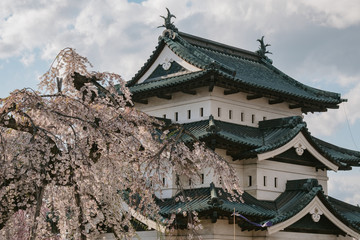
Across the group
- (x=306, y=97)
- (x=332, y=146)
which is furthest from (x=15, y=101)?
(x=332, y=146)

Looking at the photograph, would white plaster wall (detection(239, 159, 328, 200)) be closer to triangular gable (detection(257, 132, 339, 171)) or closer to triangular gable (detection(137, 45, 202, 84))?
triangular gable (detection(257, 132, 339, 171))

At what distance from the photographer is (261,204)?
63.5ft

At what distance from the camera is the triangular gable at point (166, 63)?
2109 centimetres

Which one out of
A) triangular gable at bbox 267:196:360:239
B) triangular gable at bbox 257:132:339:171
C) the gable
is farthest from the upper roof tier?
the gable

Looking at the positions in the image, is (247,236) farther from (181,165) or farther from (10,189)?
(10,189)

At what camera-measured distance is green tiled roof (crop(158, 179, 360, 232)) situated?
57.9ft

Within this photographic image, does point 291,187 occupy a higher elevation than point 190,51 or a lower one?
lower

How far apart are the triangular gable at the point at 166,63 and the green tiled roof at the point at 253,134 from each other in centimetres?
216

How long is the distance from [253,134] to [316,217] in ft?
12.1

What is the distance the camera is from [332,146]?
24.3m

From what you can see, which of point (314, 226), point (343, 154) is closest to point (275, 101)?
point (343, 154)

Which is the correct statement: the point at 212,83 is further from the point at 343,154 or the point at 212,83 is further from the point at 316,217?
the point at 343,154

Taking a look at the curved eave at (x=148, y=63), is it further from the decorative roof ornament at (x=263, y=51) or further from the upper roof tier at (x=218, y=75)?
the decorative roof ornament at (x=263, y=51)

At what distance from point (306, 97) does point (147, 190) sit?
1446cm
